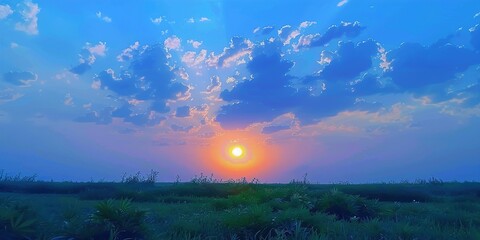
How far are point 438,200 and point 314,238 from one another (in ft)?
51.7

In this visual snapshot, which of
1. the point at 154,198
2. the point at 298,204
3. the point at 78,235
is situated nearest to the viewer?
the point at 78,235

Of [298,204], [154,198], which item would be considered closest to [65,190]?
[154,198]

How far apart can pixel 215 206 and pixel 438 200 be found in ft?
38.1

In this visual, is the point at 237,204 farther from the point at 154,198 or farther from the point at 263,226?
the point at 154,198

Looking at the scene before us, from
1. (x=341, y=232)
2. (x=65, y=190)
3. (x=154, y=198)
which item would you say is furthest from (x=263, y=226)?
(x=65, y=190)

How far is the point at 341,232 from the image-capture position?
8.43 metres

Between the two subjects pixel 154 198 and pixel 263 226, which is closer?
pixel 263 226

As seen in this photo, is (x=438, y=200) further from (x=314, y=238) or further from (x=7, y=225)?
(x=7, y=225)

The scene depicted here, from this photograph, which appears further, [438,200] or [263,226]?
[438,200]

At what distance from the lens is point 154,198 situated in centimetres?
1977

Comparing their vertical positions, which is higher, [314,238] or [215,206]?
[215,206]

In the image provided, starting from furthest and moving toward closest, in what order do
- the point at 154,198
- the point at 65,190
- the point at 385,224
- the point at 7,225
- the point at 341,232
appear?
the point at 65,190 → the point at 154,198 → the point at 385,224 → the point at 341,232 → the point at 7,225

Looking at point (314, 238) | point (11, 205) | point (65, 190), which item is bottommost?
point (314, 238)

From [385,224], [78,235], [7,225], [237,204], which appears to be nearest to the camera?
[7,225]
